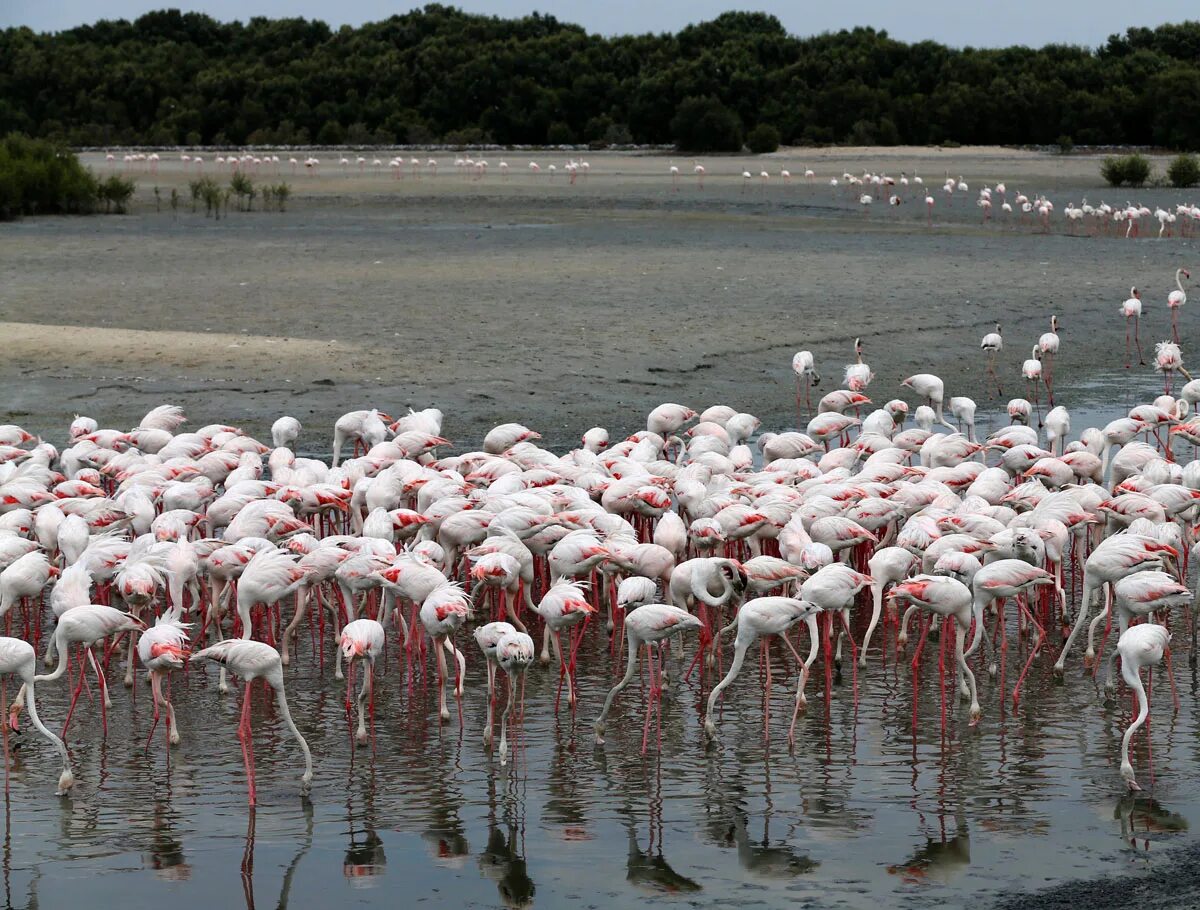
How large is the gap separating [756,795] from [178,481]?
4.89 m

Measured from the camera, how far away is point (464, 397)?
51.7ft

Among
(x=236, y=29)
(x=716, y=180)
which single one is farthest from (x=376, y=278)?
(x=236, y=29)

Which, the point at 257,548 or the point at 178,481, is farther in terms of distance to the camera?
the point at 178,481

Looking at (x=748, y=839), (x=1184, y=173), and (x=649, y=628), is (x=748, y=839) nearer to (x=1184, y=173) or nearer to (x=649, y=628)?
(x=649, y=628)

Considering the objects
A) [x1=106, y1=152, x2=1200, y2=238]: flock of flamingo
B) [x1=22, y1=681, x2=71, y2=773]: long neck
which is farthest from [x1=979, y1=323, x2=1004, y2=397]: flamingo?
[x1=106, y1=152, x2=1200, y2=238]: flock of flamingo

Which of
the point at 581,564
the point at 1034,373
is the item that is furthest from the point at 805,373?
the point at 581,564

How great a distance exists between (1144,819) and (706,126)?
6013 centimetres

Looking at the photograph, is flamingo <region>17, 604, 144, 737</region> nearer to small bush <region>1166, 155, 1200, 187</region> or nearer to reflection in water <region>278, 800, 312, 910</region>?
reflection in water <region>278, 800, 312, 910</region>

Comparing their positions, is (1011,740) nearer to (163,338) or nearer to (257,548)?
(257,548)

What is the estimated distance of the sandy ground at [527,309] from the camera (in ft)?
52.4

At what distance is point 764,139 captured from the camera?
2542 inches

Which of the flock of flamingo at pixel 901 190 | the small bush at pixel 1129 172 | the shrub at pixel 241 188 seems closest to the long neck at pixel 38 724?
the flock of flamingo at pixel 901 190

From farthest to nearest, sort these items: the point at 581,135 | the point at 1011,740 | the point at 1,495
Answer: the point at 581,135 < the point at 1,495 < the point at 1011,740

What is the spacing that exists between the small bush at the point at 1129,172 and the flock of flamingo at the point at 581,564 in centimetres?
3411
